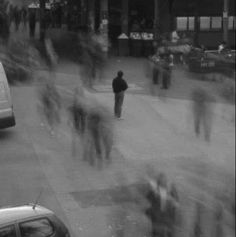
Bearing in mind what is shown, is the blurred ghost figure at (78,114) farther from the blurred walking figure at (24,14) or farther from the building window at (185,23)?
the building window at (185,23)

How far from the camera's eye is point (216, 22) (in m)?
0.90

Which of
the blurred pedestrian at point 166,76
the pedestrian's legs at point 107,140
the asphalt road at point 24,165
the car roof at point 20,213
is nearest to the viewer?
the blurred pedestrian at point 166,76

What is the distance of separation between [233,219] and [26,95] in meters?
0.95

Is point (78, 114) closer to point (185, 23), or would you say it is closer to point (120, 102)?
point (120, 102)

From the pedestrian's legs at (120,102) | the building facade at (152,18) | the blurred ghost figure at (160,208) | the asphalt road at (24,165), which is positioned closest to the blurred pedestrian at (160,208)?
the blurred ghost figure at (160,208)

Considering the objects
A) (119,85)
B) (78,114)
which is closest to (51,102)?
(78,114)

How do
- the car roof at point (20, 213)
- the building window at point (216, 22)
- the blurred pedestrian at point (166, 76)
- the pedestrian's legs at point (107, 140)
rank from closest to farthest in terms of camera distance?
the building window at point (216, 22) → the blurred pedestrian at point (166, 76) → the pedestrian's legs at point (107, 140) → the car roof at point (20, 213)

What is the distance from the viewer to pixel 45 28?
1160 mm

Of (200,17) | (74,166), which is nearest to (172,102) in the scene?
(200,17)

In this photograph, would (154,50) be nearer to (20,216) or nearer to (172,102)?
(172,102)

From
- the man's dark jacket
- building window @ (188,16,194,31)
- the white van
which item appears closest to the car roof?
the white van

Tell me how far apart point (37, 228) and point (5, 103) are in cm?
46

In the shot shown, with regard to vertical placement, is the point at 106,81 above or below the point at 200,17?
below

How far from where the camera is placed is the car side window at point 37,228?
158 cm
